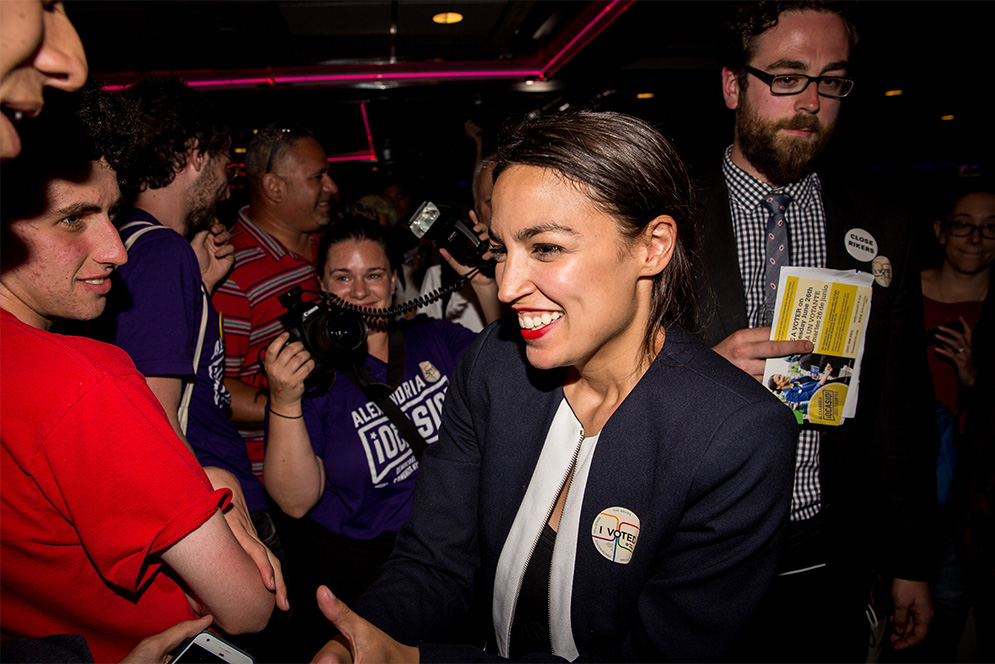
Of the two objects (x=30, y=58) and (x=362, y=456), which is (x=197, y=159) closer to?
(x=362, y=456)

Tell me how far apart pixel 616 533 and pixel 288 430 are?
3.65 feet

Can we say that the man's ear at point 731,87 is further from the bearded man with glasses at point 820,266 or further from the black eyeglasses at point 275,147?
the black eyeglasses at point 275,147

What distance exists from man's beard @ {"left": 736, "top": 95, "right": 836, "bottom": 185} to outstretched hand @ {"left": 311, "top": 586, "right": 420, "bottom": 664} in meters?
1.60

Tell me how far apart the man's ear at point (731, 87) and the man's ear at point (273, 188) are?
2.21 m

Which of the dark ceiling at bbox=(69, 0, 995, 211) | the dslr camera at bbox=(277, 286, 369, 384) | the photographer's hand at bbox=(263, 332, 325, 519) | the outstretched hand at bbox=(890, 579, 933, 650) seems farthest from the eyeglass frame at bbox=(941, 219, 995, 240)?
the photographer's hand at bbox=(263, 332, 325, 519)

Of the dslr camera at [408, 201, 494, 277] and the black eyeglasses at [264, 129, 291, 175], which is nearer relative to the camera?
the dslr camera at [408, 201, 494, 277]

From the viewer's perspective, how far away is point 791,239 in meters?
1.64

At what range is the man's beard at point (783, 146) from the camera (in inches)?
62.0

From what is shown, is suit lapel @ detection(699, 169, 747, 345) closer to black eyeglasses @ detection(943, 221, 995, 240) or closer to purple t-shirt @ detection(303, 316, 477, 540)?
purple t-shirt @ detection(303, 316, 477, 540)

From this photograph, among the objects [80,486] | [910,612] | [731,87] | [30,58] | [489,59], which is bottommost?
[910,612]

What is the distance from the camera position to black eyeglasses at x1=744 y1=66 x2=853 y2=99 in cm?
155

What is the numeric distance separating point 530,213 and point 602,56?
15.2 feet

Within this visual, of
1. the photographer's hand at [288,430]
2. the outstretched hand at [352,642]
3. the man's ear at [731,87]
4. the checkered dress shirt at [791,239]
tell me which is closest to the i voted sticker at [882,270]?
the checkered dress shirt at [791,239]

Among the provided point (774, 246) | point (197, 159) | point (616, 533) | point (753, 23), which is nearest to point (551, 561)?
point (616, 533)
